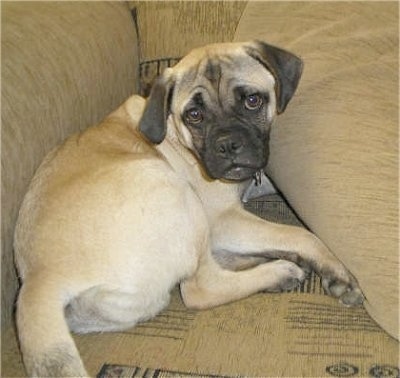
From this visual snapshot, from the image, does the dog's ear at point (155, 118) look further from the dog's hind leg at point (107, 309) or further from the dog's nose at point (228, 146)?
the dog's hind leg at point (107, 309)

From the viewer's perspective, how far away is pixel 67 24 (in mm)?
2770

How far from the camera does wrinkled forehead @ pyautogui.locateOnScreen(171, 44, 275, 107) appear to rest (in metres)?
2.45

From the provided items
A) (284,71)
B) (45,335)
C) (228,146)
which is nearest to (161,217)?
(228,146)

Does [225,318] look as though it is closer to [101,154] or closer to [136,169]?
[136,169]

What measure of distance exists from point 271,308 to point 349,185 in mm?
477

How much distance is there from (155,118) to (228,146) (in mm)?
307

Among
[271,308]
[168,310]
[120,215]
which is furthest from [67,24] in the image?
[271,308]

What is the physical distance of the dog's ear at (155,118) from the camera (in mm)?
2396

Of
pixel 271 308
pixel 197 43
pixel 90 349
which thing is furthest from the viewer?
pixel 197 43

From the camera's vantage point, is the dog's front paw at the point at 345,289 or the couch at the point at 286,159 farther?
the dog's front paw at the point at 345,289

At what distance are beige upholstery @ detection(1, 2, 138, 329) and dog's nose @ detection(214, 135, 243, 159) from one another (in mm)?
643

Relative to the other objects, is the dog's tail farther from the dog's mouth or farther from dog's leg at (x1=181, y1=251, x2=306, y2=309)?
the dog's mouth

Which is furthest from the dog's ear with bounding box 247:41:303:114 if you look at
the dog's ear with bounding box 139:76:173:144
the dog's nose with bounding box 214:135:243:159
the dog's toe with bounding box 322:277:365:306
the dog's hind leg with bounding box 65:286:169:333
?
the dog's hind leg with bounding box 65:286:169:333

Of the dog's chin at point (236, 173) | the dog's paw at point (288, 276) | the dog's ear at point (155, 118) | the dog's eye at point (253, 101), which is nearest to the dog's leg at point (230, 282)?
the dog's paw at point (288, 276)
